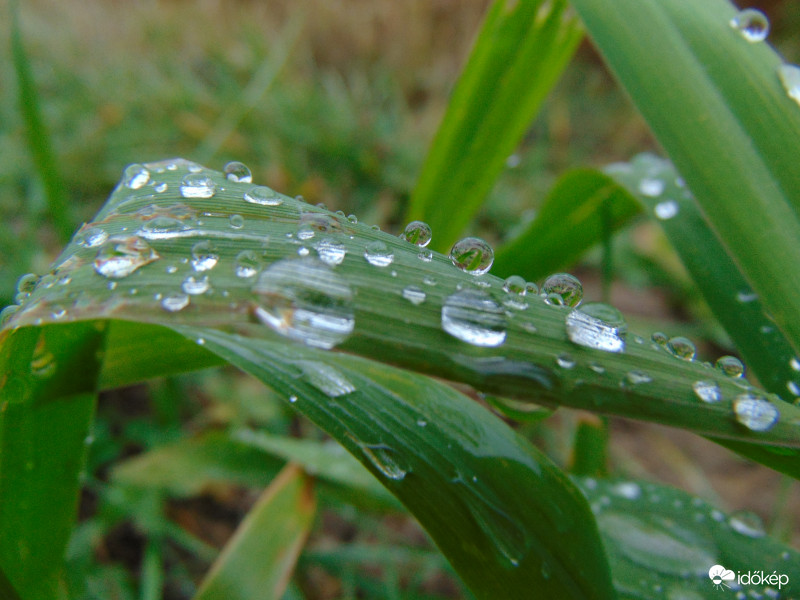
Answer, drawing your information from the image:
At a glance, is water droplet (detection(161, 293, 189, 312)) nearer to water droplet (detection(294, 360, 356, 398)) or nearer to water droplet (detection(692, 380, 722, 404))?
water droplet (detection(294, 360, 356, 398))

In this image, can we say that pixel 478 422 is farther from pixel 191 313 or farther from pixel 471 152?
pixel 471 152

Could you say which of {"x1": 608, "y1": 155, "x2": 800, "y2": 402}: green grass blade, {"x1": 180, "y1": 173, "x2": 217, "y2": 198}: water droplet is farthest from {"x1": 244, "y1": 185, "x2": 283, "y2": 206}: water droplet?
{"x1": 608, "y1": 155, "x2": 800, "y2": 402}: green grass blade

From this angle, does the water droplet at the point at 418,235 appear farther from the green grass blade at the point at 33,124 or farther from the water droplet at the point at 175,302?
the green grass blade at the point at 33,124

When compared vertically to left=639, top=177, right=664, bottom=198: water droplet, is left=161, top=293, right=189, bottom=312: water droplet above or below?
below

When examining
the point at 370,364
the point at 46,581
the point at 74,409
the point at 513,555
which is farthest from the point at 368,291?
the point at 46,581

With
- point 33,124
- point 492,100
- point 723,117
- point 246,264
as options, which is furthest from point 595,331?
point 33,124
